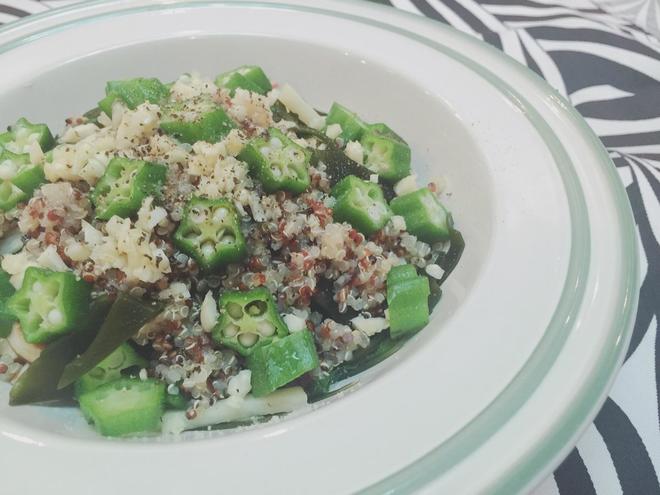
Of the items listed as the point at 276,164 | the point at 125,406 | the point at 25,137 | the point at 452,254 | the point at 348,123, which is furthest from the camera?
the point at 348,123

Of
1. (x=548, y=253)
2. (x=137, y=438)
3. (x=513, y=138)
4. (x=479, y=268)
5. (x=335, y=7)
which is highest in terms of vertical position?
(x=335, y=7)

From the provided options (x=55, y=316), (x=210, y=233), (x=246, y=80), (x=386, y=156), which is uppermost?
(x=246, y=80)

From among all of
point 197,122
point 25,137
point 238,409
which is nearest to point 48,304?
point 238,409

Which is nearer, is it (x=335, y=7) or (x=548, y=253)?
(x=548, y=253)

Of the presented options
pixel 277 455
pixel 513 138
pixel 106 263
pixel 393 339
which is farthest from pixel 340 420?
pixel 513 138

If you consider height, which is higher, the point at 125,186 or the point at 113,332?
the point at 125,186

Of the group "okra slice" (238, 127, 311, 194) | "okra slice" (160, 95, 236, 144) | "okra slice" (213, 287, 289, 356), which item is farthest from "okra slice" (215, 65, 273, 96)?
"okra slice" (213, 287, 289, 356)

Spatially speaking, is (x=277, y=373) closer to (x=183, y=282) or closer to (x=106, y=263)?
(x=183, y=282)

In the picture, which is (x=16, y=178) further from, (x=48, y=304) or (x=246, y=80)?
(x=246, y=80)
